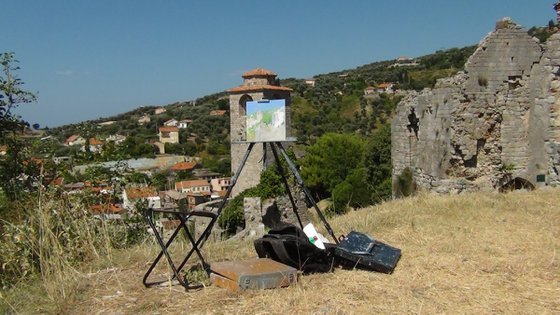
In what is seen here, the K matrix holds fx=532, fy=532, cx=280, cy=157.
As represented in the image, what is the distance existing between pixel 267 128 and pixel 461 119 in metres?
8.28

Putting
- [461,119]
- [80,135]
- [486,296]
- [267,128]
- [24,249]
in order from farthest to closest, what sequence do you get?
[461,119] < [80,135] < [267,128] < [24,249] < [486,296]

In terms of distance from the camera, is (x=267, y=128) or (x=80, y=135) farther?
(x=80, y=135)

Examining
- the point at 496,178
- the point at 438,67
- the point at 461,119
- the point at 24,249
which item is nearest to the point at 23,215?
the point at 24,249

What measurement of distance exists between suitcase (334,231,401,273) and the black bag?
0.39 ft

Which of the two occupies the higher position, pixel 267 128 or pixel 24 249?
pixel 267 128

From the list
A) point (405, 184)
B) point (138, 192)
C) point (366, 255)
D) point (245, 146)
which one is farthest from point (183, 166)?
point (366, 255)

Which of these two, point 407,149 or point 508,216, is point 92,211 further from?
point 407,149

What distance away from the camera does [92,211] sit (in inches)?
234

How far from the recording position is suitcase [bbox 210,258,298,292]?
4121mm

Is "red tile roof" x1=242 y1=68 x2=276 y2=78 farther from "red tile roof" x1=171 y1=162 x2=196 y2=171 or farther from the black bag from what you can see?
the black bag

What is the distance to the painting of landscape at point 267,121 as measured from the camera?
510cm

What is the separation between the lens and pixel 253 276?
413 cm

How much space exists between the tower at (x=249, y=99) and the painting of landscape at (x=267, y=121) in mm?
24742

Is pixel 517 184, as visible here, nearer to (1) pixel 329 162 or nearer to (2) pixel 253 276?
(2) pixel 253 276
